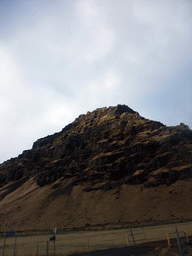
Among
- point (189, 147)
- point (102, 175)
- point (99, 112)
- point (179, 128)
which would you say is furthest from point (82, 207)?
point (99, 112)

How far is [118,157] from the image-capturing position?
85500mm

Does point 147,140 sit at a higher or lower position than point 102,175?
higher

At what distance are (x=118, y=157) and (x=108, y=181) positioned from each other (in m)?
14.2

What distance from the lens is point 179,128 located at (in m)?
85.0

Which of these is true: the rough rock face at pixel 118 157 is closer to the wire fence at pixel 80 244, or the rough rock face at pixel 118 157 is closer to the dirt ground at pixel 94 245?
the dirt ground at pixel 94 245

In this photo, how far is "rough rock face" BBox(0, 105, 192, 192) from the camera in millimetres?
72125

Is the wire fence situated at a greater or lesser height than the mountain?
lesser

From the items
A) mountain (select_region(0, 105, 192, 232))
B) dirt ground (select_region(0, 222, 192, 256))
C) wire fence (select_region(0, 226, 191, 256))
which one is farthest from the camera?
mountain (select_region(0, 105, 192, 232))

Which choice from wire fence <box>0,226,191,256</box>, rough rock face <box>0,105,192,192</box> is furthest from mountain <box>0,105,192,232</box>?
wire fence <box>0,226,191,256</box>

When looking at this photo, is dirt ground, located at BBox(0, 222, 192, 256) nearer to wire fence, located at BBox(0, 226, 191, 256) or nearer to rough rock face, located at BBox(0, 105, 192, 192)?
wire fence, located at BBox(0, 226, 191, 256)

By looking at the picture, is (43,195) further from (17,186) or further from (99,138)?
(99,138)

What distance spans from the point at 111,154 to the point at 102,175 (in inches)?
442

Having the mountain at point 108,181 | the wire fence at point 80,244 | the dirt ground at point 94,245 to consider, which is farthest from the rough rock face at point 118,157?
the wire fence at point 80,244

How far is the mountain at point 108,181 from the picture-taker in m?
56.0
